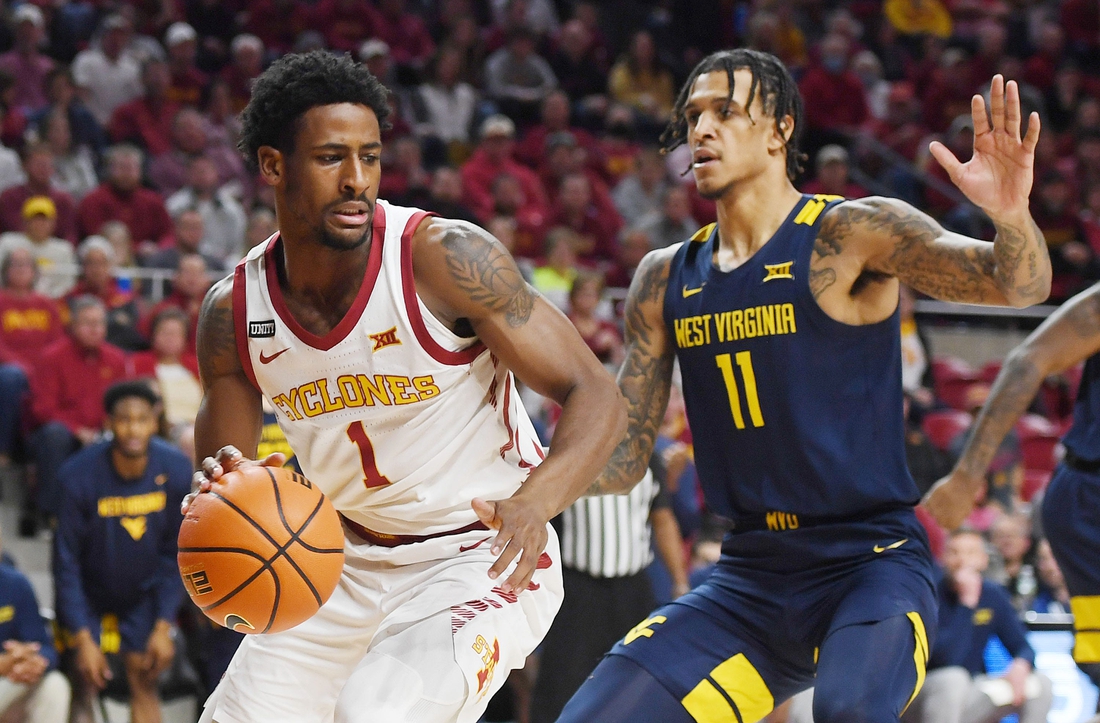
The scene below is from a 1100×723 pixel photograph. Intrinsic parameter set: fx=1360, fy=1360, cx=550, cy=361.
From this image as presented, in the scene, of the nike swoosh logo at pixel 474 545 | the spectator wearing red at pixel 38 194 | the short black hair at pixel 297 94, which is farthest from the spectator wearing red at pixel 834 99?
the nike swoosh logo at pixel 474 545

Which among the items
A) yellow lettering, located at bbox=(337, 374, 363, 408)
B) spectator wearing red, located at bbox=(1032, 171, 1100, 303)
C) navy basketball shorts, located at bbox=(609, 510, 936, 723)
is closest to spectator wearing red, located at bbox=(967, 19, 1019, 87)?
spectator wearing red, located at bbox=(1032, 171, 1100, 303)

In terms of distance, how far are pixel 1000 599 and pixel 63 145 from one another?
7.86 meters

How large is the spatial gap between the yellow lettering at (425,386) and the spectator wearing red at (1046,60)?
13.4 m

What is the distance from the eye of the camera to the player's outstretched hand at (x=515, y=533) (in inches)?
118

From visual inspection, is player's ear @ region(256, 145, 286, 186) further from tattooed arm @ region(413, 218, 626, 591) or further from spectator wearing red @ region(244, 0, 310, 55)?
spectator wearing red @ region(244, 0, 310, 55)

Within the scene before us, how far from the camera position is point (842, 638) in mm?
3436

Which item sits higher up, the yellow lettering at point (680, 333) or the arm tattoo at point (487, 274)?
the arm tattoo at point (487, 274)

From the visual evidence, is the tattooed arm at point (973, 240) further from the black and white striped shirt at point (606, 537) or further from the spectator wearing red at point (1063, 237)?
the spectator wearing red at point (1063, 237)

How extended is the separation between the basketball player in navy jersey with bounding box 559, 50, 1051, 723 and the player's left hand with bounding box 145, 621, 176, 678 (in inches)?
141

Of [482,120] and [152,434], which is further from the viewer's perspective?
[482,120]

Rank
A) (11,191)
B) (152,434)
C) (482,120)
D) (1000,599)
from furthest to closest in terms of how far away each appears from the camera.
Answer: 1. (482,120)
2. (11,191)
3. (152,434)
4. (1000,599)

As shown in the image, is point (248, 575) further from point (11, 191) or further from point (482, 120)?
point (482, 120)

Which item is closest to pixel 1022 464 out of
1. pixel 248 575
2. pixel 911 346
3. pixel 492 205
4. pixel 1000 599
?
pixel 911 346

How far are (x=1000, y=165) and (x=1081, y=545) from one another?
6.03 feet
